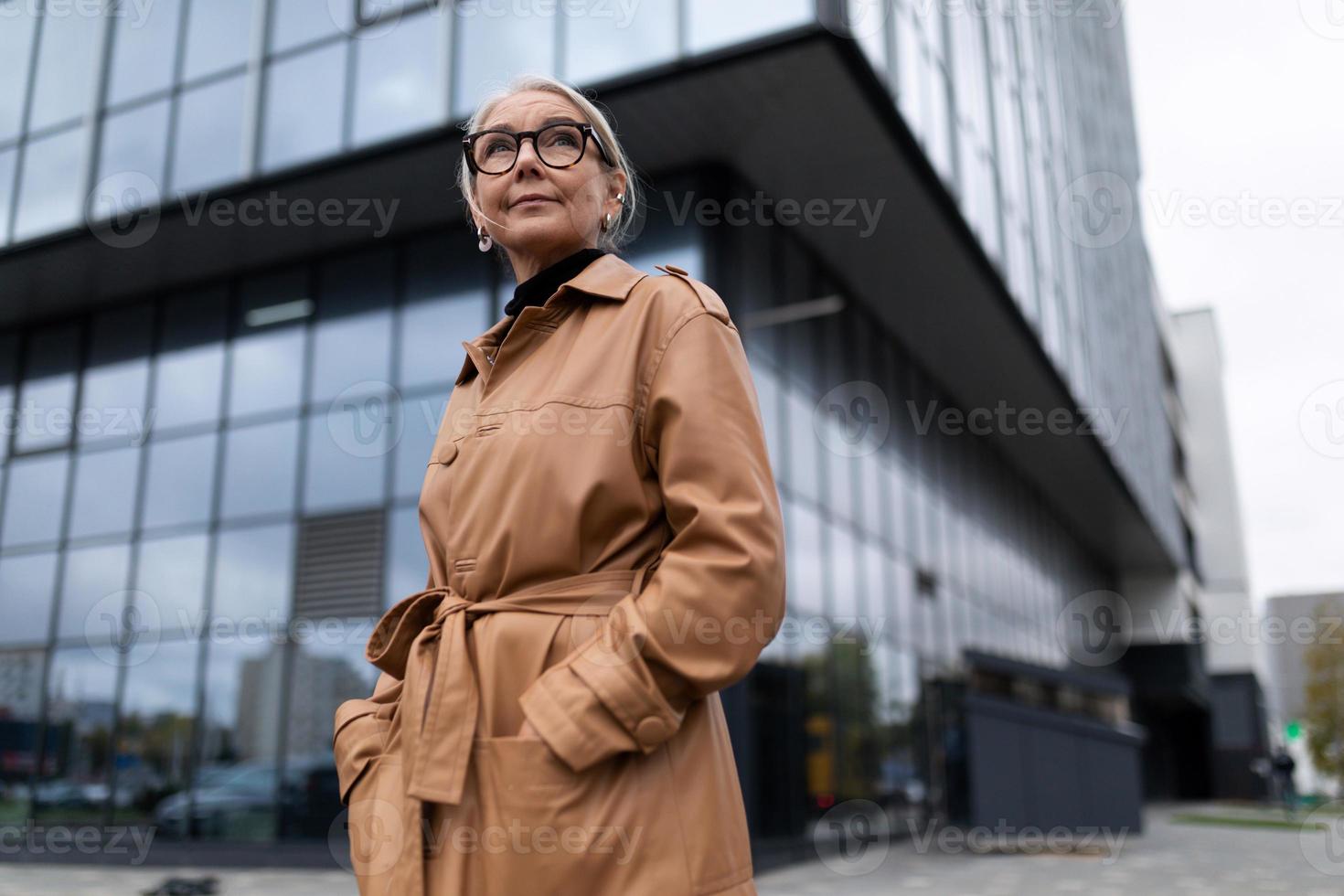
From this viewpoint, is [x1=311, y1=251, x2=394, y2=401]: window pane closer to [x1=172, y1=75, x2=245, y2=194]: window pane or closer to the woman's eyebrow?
[x1=172, y1=75, x2=245, y2=194]: window pane

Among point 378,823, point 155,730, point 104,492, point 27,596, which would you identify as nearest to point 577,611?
point 378,823

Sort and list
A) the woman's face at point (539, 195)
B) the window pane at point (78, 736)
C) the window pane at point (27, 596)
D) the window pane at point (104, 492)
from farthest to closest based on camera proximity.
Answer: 1. the window pane at point (27, 596)
2. the window pane at point (104, 492)
3. the window pane at point (78, 736)
4. the woman's face at point (539, 195)

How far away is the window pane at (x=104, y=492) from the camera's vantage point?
1304cm

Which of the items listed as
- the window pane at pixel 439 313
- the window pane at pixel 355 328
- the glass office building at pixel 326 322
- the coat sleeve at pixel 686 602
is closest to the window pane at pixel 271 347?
the glass office building at pixel 326 322

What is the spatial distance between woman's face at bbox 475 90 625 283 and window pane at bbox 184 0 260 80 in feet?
38.1

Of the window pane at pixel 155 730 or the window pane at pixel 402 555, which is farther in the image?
the window pane at pixel 155 730

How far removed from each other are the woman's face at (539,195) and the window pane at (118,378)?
12.7m

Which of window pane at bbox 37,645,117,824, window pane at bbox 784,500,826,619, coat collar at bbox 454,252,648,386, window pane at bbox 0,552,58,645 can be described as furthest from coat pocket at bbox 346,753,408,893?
window pane at bbox 0,552,58,645

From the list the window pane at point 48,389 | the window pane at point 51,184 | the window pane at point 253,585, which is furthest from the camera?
the window pane at point 48,389

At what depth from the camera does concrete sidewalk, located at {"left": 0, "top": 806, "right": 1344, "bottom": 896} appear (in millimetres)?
9469

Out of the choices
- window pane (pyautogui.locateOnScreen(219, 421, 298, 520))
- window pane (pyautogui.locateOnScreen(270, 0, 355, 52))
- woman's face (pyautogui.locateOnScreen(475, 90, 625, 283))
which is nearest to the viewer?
woman's face (pyautogui.locateOnScreen(475, 90, 625, 283))

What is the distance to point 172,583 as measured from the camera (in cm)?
1248

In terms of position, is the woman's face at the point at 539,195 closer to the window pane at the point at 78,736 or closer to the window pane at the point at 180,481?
the window pane at the point at 180,481

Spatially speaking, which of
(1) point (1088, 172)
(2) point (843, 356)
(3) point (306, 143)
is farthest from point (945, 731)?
(1) point (1088, 172)
